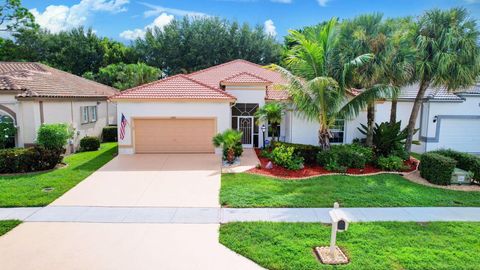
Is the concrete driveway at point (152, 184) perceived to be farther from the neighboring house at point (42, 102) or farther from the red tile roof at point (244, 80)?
the red tile roof at point (244, 80)

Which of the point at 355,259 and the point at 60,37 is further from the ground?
the point at 60,37

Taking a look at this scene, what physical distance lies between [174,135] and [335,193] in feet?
32.9

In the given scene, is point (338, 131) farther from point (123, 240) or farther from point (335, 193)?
point (123, 240)

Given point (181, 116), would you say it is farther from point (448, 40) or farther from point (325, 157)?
point (448, 40)

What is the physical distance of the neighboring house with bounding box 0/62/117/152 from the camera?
15.5 metres

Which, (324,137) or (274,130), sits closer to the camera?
(324,137)

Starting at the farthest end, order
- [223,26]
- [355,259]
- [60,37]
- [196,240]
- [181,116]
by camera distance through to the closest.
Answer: [60,37] < [223,26] < [181,116] < [196,240] < [355,259]

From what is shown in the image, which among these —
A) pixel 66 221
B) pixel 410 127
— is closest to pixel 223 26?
pixel 410 127

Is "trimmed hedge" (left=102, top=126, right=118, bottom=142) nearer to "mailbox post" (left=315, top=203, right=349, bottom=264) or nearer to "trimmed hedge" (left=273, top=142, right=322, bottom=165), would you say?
"trimmed hedge" (left=273, top=142, right=322, bottom=165)

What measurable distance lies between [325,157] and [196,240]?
859cm

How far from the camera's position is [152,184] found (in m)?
11.9

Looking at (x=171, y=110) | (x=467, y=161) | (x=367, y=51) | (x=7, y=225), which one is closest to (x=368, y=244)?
(x=467, y=161)

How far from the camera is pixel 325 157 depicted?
46.3 ft

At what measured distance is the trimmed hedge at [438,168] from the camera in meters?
11.8
